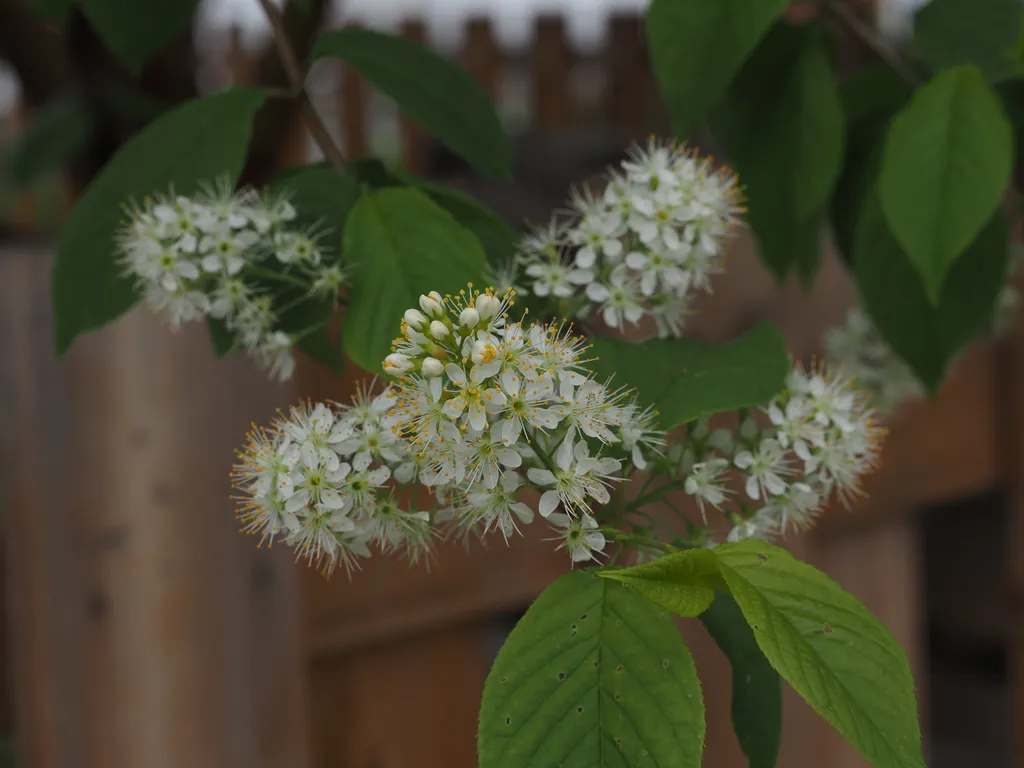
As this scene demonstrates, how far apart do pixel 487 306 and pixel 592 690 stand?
0.22 metres

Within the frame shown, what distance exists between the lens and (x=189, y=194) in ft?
2.57

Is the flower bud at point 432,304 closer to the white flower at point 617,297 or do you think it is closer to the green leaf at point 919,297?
the white flower at point 617,297

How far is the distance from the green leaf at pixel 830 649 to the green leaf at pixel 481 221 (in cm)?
32

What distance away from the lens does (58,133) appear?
1601 millimetres

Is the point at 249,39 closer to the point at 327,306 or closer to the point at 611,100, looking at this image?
the point at 611,100

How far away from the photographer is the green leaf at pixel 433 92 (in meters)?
0.85

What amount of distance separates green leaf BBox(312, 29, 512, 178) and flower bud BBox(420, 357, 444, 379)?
1.11ft

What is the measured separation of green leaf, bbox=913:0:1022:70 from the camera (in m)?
0.87

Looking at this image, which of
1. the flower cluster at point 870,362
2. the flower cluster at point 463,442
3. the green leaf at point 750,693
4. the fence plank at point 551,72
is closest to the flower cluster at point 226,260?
the flower cluster at point 463,442

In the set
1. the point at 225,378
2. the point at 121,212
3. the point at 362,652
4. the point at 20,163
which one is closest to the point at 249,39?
the point at 20,163

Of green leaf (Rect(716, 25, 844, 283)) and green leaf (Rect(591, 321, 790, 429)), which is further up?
green leaf (Rect(716, 25, 844, 283))

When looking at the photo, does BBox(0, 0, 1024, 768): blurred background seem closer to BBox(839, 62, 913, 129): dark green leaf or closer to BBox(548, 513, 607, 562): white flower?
BBox(839, 62, 913, 129): dark green leaf

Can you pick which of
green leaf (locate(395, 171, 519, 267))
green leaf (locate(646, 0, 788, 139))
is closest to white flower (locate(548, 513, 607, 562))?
green leaf (locate(395, 171, 519, 267))

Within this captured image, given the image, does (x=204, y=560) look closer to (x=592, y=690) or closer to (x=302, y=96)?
(x=302, y=96)
